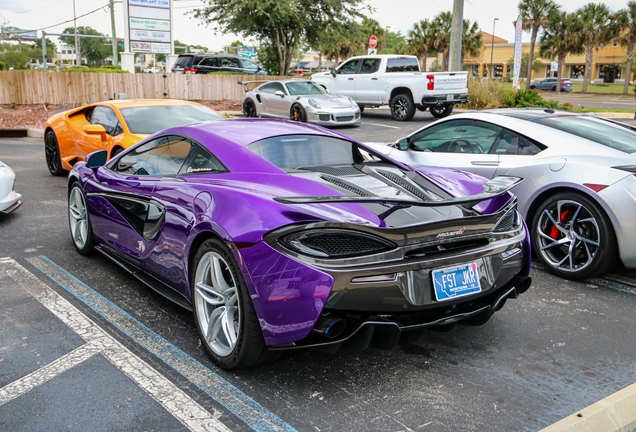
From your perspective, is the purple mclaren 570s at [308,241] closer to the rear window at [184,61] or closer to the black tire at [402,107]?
the black tire at [402,107]

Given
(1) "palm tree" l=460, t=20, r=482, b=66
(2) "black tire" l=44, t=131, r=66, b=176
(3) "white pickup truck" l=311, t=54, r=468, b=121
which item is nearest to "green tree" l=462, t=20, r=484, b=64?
(1) "palm tree" l=460, t=20, r=482, b=66

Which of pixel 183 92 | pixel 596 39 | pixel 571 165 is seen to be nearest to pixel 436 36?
pixel 596 39

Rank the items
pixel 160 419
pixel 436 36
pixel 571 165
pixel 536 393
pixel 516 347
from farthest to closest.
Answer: pixel 436 36, pixel 571 165, pixel 516 347, pixel 536 393, pixel 160 419

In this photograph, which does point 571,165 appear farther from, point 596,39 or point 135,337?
point 596,39

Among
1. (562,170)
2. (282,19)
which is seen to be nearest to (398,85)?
(282,19)

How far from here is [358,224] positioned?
10.1 feet

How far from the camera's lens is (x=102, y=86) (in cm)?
2169

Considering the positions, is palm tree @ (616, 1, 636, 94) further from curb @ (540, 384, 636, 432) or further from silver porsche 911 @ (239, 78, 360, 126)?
curb @ (540, 384, 636, 432)

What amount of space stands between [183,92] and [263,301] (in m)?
22.0

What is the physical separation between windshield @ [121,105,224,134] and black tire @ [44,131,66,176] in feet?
6.64

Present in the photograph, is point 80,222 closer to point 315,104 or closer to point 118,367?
point 118,367

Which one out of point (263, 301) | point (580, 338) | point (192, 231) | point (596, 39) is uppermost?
point (596, 39)

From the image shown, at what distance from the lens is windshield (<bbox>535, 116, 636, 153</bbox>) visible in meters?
5.46

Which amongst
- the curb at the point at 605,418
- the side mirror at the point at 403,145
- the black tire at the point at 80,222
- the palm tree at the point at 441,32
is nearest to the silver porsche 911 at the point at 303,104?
the side mirror at the point at 403,145
